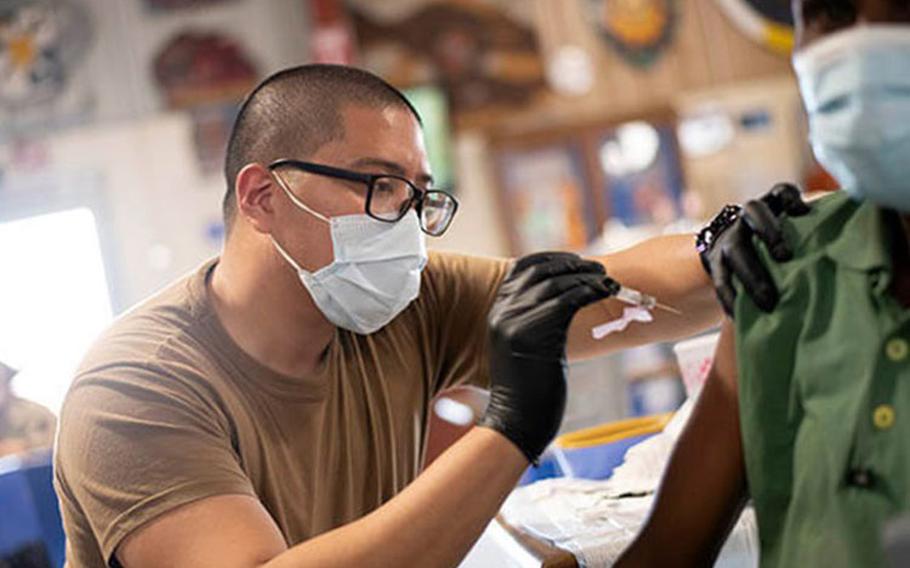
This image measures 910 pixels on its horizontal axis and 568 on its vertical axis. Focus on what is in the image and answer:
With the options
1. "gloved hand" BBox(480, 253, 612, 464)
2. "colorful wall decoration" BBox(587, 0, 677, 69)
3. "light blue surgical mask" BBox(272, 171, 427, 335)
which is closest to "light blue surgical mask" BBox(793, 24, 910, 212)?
"gloved hand" BBox(480, 253, 612, 464)

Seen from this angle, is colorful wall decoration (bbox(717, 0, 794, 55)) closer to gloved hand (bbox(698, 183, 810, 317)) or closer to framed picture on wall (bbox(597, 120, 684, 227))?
framed picture on wall (bbox(597, 120, 684, 227))

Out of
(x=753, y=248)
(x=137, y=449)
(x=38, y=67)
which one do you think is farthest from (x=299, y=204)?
(x=38, y=67)

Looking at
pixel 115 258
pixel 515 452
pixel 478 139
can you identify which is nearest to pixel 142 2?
pixel 115 258

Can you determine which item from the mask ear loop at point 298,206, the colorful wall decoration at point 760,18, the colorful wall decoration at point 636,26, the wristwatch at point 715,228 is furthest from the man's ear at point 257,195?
the colorful wall decoration at point 760,18

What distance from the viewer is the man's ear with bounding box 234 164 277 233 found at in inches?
77.4

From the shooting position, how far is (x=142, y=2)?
6.99 m

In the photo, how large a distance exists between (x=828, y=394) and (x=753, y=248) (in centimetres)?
21

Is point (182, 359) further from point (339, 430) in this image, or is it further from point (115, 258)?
point (115, 258)

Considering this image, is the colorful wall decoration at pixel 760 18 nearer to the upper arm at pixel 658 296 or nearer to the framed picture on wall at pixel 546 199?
the framed picture on wall at pixel 546 199

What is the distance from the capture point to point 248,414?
1.85 meters

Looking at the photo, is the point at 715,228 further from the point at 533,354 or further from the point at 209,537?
the point at 209,537

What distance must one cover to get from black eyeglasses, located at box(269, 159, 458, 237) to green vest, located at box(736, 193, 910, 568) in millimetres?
735

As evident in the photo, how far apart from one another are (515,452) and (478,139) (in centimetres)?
591

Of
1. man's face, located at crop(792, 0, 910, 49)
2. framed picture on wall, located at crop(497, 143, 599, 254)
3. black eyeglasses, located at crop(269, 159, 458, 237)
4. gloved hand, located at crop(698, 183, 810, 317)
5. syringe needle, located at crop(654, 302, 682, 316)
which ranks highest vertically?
man's face, located at crop(792, 0, 910, 49)
